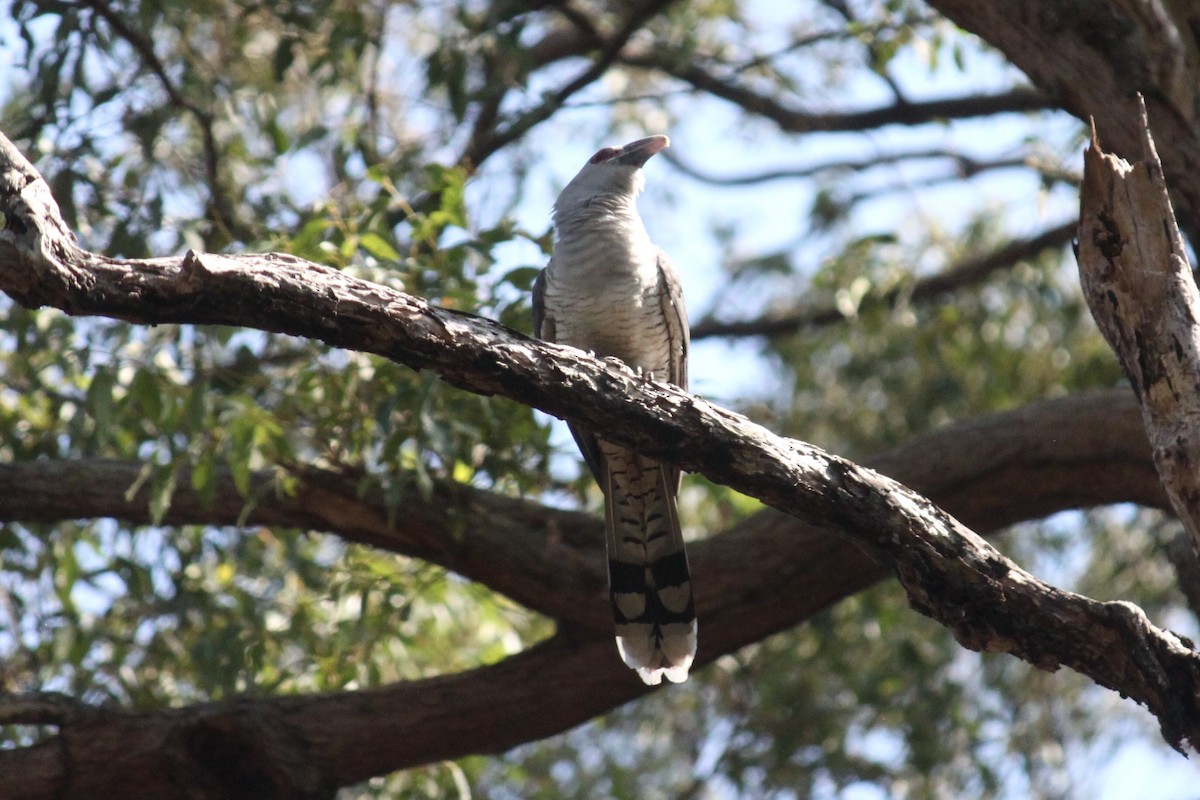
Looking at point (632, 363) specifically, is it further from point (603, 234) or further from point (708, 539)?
point (708, 539)

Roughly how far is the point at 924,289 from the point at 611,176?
8.65 feet

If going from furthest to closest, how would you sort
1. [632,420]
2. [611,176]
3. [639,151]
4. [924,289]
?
[924,289], [639,151], [611,176], [632,420]

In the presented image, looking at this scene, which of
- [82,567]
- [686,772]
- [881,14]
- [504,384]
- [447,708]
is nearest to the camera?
[504,384]

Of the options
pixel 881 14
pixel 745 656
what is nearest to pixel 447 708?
pixel 745 656

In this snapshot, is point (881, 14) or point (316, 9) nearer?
point (316, 9)

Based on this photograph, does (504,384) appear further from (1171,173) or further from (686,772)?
(686,772)

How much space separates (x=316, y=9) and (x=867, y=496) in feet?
11.7

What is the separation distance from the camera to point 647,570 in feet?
14.2

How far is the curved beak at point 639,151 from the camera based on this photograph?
516 cm

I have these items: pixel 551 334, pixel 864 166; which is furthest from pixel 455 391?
pixel 864 166

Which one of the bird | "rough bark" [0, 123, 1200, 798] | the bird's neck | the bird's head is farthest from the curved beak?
"rough bark" [0, 123, 1200, 798]

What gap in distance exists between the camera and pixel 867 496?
10.00 feet

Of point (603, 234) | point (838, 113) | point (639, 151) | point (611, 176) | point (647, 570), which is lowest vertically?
point (647, 570)

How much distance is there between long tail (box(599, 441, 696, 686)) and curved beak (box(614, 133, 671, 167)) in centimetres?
132
